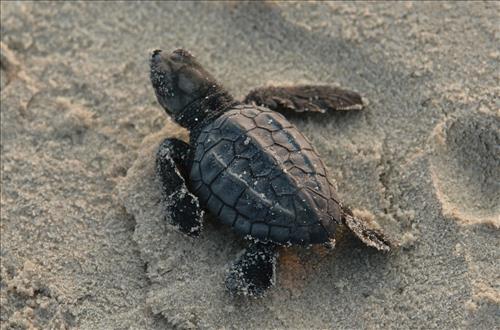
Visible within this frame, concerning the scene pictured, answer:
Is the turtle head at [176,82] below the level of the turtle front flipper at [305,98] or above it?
above

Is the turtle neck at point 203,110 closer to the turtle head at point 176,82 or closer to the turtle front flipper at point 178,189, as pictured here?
the turtle head at point 176,82

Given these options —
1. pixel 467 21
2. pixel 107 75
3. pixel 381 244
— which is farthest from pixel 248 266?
pixel 467 21

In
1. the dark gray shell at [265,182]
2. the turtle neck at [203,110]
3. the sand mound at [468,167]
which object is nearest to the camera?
the dark gray shell at [265,182]

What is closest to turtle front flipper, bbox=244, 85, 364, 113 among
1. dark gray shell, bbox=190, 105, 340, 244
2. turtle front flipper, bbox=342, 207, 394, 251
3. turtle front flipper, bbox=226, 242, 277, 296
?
dark gray shell, bbox=190, 105, 340, 244

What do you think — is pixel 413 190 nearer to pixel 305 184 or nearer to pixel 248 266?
pixel 305 184

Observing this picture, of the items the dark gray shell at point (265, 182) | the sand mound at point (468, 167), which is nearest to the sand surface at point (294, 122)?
the sand mound at point (468, 167)

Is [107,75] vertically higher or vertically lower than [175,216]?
higher

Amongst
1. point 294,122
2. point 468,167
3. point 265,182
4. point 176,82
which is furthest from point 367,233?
point 176,82

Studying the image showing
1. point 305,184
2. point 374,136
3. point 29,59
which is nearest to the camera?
point 305,184
